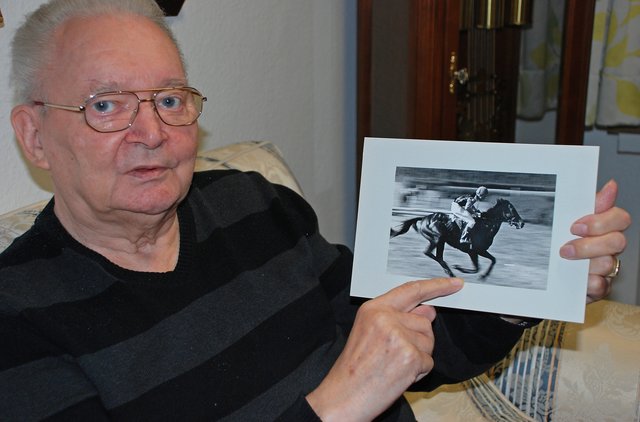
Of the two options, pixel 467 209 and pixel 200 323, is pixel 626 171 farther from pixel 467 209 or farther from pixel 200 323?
pixel 200 323

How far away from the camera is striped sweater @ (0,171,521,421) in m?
0.83

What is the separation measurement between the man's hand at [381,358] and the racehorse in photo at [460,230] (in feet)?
0.14

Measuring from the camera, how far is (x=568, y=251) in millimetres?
880

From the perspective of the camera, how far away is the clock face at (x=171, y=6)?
1.37 m

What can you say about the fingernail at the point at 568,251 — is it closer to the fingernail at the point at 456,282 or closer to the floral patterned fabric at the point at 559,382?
the fingernail at the point at 456,282

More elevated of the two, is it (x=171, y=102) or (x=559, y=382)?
(x=171, y=102)

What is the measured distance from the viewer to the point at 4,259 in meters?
0.89

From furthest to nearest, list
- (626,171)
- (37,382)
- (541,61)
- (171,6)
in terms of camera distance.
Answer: (626,171) → (541,61) → (171,6) → (37,382)

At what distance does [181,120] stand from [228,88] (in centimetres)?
69

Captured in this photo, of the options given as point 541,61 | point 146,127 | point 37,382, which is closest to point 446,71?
point 541,61

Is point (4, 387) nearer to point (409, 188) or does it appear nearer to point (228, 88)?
point (409, 188)

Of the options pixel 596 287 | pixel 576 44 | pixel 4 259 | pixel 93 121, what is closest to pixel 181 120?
pixel 93 121

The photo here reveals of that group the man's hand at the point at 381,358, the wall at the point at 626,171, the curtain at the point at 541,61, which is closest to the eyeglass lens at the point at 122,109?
the man's hand at the point at 381,358

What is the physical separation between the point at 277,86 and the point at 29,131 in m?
0.96
